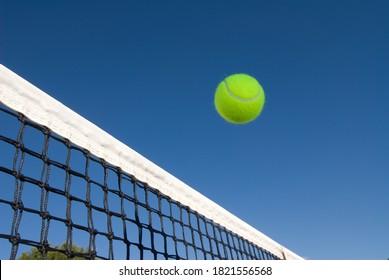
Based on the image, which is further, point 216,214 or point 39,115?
point 216,214

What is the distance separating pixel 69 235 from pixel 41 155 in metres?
0.66

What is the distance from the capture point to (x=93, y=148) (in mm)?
4246

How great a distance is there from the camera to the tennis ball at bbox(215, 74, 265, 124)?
5918 mm

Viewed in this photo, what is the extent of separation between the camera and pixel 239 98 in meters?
5.93

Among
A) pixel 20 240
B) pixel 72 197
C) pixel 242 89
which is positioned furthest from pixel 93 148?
pixel 242 89

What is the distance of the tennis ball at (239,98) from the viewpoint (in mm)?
5918

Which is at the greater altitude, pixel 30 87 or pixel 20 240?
pixel 30 87
